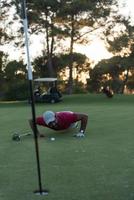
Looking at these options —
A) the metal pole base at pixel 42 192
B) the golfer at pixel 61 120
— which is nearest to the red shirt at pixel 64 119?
the golfer at pixel 61 120

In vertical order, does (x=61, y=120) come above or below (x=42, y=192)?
above

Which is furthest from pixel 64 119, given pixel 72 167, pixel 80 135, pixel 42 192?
pixel 42 192

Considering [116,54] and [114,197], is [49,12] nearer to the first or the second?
[116,54]

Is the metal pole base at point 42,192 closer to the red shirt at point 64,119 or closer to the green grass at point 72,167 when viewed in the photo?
the green grass at point 72,167

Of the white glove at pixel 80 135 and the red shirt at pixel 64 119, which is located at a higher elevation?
the red shirt at pixel 64 119

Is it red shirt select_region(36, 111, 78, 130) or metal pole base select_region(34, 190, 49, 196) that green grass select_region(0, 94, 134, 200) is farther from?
red shirt select_region(36, 111, 78, 130)

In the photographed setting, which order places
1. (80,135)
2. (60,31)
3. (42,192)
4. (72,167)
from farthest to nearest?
(60,31) < (80,135) < (72,167) < (42,192)

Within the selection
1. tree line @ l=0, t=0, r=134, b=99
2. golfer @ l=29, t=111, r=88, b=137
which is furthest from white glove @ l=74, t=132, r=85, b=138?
tree line @ l=0, t=0, r=134, b=99

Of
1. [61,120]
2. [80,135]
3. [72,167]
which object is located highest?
[61,120]

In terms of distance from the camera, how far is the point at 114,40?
47.8 metres

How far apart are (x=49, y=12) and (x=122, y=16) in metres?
6.39

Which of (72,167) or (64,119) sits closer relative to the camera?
(72,167)

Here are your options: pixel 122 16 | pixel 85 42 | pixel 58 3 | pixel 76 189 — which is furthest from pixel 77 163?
pixel 85 42

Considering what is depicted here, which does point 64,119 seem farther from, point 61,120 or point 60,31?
point 60,31
